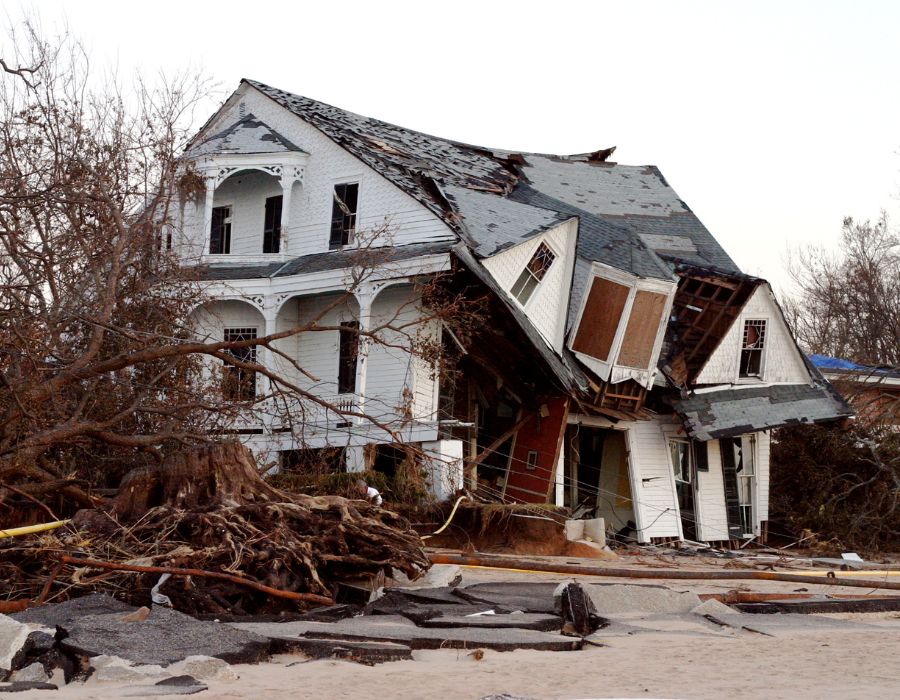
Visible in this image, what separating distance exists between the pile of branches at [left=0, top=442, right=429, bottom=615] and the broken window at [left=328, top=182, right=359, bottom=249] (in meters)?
11.1

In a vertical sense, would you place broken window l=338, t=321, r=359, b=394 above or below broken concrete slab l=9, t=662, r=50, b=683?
above

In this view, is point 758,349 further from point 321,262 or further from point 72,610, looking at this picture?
point 72,610

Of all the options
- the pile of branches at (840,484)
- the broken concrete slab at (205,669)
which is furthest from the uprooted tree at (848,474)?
the broken concrete slab at (205,669)

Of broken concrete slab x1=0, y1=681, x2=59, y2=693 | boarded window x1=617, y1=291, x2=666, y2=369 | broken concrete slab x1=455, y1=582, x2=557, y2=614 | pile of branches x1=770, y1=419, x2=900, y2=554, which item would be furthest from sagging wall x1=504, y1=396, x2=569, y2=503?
broken concrete slab x1=0, y1=681, x2=59, y2=693

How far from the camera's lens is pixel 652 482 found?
23.9m

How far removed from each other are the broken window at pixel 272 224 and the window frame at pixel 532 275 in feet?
16.6

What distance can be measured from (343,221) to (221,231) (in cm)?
323

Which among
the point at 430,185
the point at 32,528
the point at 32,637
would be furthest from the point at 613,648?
the point at 430,185

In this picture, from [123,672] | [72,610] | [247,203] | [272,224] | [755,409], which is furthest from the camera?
[755,409]

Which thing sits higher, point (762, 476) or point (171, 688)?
point (762, 476)

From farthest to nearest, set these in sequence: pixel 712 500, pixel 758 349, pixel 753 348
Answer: pixel 758 349 < pixel 753 348 < pixel 712 500

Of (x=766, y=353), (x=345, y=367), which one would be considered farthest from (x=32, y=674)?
(x=766, y=353)

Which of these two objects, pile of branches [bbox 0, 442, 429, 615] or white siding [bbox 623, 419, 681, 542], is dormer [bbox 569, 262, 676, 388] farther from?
pile of branches [bbox 0, 442, 429, 615]

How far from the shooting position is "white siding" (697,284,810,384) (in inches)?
975
